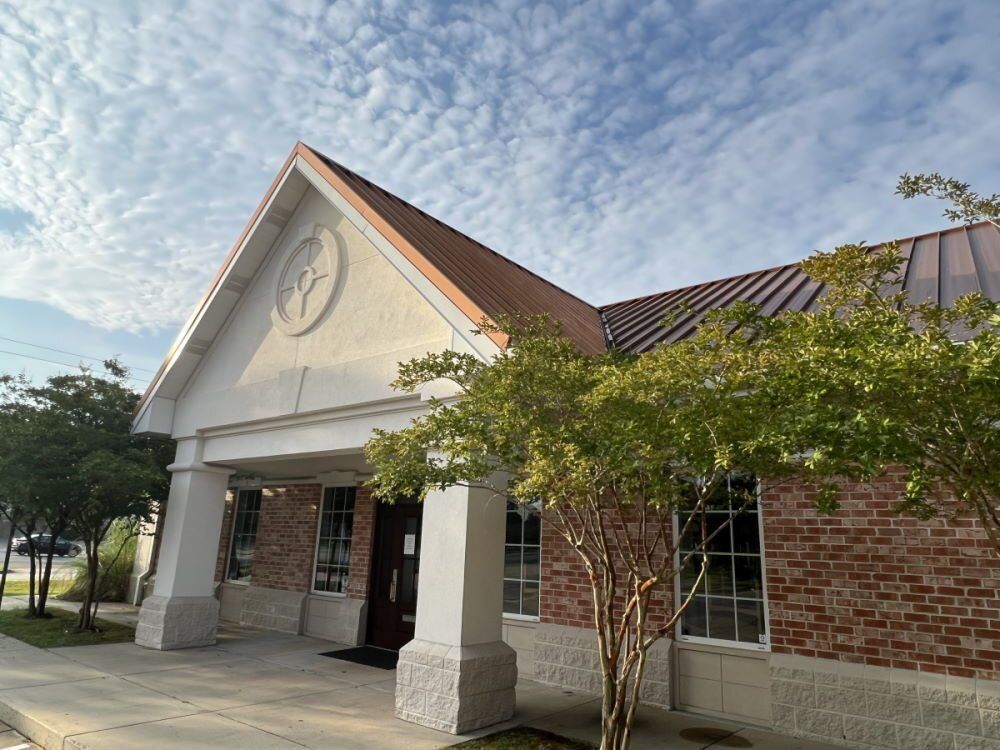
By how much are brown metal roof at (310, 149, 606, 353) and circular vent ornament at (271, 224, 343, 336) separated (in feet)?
3.29

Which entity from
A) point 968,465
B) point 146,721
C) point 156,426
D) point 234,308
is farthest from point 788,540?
point 156,426

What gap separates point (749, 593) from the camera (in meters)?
6.91

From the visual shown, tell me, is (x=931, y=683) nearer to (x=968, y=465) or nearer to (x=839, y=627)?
(x=839, y=627)

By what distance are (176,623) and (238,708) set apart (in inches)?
142

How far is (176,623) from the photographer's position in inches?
378

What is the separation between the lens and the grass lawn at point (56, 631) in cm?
984

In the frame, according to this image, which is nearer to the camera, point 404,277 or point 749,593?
point 749,593

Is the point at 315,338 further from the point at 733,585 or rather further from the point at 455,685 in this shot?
the point at 733,585

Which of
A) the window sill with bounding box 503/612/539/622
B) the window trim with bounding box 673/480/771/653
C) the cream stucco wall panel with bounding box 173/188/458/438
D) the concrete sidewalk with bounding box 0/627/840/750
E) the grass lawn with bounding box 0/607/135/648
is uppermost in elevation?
the cream stucco wall panel with bounding box 173/188/458/438

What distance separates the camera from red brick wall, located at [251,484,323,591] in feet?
39.3

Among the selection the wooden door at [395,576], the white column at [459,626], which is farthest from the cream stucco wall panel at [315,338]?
the wooden door at [395,576]

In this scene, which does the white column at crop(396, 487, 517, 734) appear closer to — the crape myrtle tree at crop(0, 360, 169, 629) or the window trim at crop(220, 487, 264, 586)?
the crape myrtle tree at crop(0, 360, 169, 629)

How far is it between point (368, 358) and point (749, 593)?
17.0 feet

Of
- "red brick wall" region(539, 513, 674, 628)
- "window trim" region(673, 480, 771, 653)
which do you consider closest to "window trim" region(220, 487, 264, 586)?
"red brick wall" region(539, 513, 674, 628)
